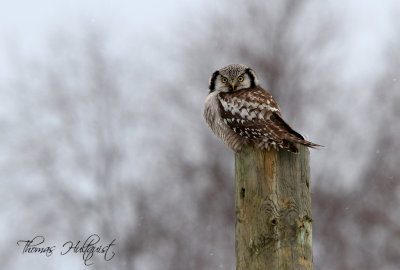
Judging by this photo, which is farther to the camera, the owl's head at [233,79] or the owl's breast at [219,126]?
the owl's head at [233,79]

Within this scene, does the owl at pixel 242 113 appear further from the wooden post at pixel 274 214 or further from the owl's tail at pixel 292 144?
the wooden post at pixel 274 214

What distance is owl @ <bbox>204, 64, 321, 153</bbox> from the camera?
15.4ft

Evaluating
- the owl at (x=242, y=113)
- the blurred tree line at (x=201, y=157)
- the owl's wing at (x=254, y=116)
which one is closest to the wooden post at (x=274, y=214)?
the owl at (x=242, y=113)

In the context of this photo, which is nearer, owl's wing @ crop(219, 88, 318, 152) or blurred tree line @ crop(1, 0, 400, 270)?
owl's wing @ crop(219, 88, 318, 152)

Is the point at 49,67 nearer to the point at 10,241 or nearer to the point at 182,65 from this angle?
the point at 182,65

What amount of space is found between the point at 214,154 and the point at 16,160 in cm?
422

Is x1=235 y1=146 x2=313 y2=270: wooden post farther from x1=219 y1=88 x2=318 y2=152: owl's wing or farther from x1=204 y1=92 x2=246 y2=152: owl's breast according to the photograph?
x1=204 y1=92 x2=246 y2=152: owl's breast

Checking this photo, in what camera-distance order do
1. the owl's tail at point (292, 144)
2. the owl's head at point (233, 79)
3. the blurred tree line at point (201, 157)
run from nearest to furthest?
the owl's tail at point (292, 144) → the owl's head at point (233, 79) → the blurred tree line at point (201, 157)

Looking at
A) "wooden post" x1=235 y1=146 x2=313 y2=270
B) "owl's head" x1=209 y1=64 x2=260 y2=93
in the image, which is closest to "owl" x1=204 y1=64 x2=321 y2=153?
"owl's head" x1=209 y1=64 x2=260 y2=93

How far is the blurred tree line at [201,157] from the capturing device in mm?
13320

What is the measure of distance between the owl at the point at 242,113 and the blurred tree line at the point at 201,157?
6.95 metres

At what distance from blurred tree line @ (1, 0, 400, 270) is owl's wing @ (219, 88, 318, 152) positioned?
24.1ft

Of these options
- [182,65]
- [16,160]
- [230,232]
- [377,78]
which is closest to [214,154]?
[230,232]

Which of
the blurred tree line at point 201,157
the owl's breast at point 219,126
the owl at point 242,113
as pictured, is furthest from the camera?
the blurred tree line at point 201,157
